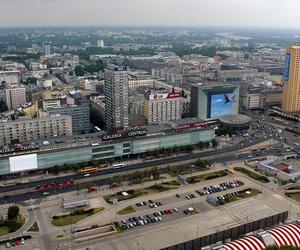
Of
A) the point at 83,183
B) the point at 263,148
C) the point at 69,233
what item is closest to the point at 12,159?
the point at 83,183

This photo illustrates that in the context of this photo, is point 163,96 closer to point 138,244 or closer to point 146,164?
point 146,164

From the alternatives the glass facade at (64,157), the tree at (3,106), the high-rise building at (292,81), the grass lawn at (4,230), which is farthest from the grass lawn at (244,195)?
the tree at (3,106)

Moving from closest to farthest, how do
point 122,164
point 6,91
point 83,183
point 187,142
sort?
point 83,183 < point 122,164 < point 187,142 < point 6,91

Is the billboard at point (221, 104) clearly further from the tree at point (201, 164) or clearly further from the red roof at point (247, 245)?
the red roof at point (247, 245)

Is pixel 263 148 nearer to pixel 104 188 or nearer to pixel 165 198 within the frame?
pixel 165 198

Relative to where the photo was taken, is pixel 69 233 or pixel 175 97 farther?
pixel 175 97

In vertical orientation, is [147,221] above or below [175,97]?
below

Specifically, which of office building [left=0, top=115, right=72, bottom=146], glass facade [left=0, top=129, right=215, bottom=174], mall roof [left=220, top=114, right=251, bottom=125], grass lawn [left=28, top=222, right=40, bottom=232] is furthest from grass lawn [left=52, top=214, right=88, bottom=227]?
mall roof [left=220, top=114, right=251, bottom=125]
